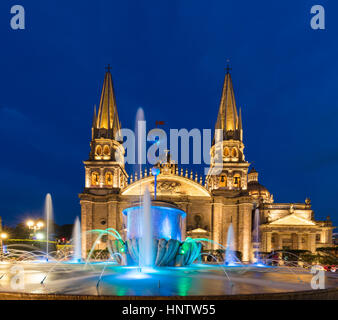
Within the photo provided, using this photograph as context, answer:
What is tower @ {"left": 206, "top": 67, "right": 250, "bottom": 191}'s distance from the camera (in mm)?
47844

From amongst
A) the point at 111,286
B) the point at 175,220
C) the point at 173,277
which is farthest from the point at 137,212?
the point at 111,286

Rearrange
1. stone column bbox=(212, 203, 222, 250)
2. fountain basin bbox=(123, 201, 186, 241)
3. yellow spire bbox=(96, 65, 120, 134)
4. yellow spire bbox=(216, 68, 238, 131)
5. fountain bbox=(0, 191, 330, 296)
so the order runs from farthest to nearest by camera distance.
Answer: yellow spire bbox=(216, 68, 238, 131) < yellow spire bbox=(96, 65, 120, 134) < stone column bbox=(212, 203, 222, 250) < fountain basin bbox=(123, 201, 186, 241) < fountain bbox=(0, 191, 330, 296)

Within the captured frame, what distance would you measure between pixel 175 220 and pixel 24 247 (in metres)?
22.6

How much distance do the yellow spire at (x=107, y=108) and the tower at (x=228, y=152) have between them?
1572cm

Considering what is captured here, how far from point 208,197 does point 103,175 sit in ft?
48.7

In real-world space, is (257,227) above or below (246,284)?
below

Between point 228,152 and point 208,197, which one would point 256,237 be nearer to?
point 208,197

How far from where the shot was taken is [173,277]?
1156cm

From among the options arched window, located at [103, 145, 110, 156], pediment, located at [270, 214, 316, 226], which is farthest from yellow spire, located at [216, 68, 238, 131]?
arched window, located at [103, 145, 110, 156]

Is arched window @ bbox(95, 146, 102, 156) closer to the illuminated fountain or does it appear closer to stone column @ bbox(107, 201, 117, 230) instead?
stone column @ bbox(107, 201, 117, 230)

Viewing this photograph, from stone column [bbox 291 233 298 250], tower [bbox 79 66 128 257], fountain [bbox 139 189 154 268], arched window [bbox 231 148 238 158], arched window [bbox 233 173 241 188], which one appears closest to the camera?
fountain [bbox 139 189 154 268]

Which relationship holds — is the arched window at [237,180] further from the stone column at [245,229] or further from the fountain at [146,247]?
the fountain at [146,247]

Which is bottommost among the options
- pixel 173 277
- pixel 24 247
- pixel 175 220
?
pixel 24 247
